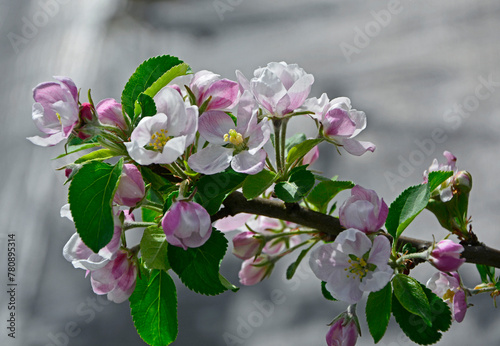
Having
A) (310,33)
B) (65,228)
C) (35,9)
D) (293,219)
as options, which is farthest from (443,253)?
(35,9)

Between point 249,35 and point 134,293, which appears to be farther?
point 249,35

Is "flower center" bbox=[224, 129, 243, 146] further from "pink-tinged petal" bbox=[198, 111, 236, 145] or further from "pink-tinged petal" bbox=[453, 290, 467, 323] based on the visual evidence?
"pink-tinged petal" bbox=[453, 290, 467, 323]

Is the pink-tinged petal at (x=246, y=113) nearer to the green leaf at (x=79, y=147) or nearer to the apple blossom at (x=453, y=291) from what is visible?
the green leaf at (x=79, y=147)

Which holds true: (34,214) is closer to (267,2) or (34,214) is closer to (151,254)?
(267,2)

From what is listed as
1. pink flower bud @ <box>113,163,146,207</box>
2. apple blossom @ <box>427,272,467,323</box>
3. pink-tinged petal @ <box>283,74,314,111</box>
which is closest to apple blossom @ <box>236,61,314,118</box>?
pink-tinged petal @ <box>283,74,314,111</box>

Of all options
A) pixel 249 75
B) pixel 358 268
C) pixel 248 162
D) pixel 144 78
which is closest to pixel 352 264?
pixel 358 268

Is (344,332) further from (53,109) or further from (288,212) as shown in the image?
(53,109)
